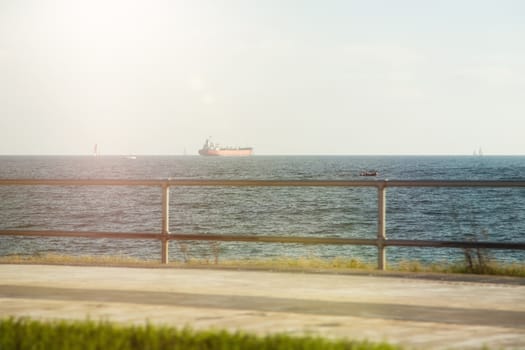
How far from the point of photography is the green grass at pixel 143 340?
646cm

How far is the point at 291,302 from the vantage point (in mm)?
9391

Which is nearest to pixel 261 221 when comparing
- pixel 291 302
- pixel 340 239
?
pixel 340 239

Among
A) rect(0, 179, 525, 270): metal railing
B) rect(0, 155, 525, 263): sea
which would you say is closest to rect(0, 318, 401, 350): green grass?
rect(0, 179, 525, 270): metal railing

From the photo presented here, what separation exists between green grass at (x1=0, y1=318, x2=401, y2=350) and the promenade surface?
0.76 m

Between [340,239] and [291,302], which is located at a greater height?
[340,239]

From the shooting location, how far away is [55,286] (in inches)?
419

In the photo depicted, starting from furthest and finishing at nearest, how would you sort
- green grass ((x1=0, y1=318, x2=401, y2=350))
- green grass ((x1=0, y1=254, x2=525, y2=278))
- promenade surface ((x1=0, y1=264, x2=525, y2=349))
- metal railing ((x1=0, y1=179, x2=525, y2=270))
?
1. green grass ((x1=0, y1=254, x2=525, y2=278))
2. metal railing ((x1=0, y1=179, x2=525, y2=270))
3. promenade surface ((x1=0, y1=264, x2=525, y2=349))
4. green grass ((x1=0, y1=318, x2=401, y2=350))

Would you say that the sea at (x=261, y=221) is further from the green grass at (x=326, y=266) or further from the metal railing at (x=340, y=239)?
the metal railing at (x=340, y=239)

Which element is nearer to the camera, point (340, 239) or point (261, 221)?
point (340, 239)

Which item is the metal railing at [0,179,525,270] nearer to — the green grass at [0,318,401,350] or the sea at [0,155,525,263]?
the green grass at [0,318,401,350]

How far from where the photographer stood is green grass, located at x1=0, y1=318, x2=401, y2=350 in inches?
255

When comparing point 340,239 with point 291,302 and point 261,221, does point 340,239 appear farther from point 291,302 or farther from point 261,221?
point 261,221

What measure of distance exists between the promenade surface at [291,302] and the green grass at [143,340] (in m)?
0.76

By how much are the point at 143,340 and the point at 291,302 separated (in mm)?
2897
